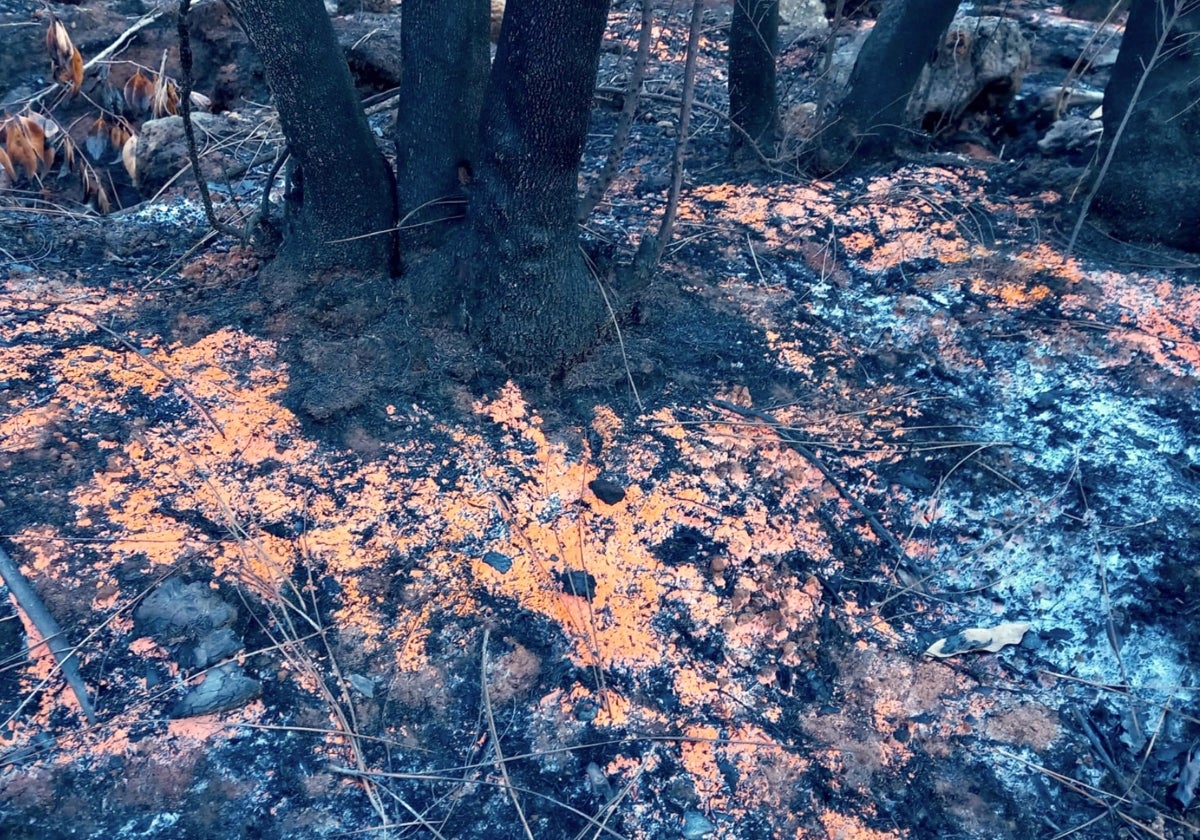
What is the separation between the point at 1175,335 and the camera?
2.85 m

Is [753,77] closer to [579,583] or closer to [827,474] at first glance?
[827,474]

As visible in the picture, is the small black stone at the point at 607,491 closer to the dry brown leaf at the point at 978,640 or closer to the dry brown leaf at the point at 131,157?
the dry brown leaf at the point at 978,640

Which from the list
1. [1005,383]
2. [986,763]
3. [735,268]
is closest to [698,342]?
[735,268]

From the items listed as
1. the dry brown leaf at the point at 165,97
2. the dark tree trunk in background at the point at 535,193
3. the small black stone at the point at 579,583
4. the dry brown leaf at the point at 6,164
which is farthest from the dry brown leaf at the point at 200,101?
the small black stone at the point at 579,583

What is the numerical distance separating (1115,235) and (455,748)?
3.09 m

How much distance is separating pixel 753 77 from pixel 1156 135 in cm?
166

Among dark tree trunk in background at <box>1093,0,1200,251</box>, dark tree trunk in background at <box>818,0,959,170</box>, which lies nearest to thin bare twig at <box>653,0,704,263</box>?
dark tree trunk in background at <box>818,0,959,170</box>

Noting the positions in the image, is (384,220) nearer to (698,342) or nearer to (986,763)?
(698,342)

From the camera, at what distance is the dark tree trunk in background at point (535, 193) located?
2.36 m

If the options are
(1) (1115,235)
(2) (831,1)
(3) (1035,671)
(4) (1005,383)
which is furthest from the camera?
(2) (831,1)

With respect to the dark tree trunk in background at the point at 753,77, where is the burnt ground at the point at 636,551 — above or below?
below

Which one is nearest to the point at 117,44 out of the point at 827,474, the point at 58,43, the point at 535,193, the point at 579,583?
the point at 58,43

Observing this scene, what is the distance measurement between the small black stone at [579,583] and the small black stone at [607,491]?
0.26 meters

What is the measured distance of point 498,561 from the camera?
2238 mm
